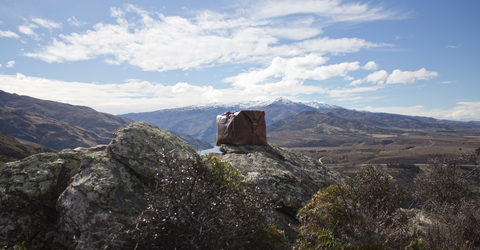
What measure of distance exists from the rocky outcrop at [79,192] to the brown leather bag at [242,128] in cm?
343

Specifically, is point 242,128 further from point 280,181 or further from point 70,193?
point 70,193

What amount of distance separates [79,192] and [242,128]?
5.86 m

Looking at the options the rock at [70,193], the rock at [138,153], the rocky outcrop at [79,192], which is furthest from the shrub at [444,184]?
the rock at [70,193]

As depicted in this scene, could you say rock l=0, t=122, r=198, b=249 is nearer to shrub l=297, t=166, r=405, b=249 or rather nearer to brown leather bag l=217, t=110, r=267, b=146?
shrub l=297, t=166, r=405, b=249

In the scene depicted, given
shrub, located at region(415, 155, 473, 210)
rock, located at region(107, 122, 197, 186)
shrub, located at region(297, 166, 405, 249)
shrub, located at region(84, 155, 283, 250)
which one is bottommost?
shrub, located at region(415, 155, 473, 210)

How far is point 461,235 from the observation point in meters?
4.45

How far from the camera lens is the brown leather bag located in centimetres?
872

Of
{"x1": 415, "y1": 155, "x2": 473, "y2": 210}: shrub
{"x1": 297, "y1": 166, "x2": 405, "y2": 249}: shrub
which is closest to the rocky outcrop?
{"x1": 297, "y1": 166, "x2": 405, "y2": 249}: shrub

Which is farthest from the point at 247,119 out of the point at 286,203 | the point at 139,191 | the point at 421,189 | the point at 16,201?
the point at 421,189

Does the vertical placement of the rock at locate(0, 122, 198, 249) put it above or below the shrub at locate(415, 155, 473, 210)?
above

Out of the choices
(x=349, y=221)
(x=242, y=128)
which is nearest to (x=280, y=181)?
(x=349, y=221)

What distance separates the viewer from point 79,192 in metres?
3.81

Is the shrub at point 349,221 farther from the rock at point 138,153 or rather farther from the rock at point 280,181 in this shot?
the rock at point 138,153

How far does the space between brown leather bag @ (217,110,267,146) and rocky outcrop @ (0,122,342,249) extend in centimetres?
343
